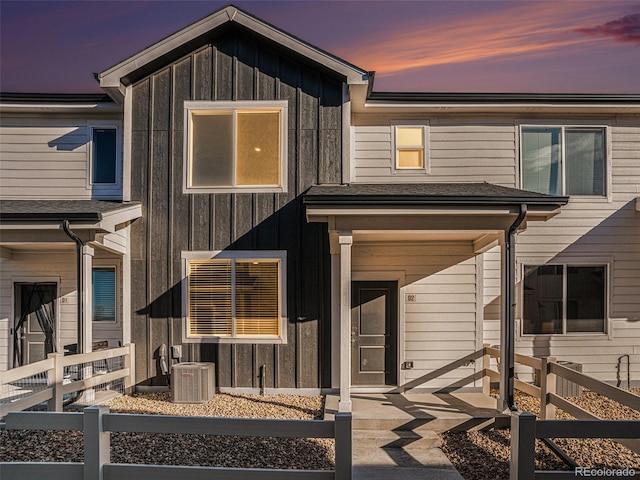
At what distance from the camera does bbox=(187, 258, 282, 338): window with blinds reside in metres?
9.45

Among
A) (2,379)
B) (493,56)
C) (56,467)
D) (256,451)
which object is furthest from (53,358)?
(493,56)

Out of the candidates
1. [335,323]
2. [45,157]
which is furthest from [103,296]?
[335,323]

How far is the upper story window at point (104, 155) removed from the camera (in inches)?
405

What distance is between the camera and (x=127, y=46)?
12.8m

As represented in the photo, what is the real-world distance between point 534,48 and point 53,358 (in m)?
11.9

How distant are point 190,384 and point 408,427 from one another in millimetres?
3560

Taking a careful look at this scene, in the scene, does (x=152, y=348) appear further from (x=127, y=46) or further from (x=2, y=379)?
(x=127, y=46)

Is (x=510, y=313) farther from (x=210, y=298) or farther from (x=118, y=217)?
(x=118, y=217)

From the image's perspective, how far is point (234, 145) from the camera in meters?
9.65

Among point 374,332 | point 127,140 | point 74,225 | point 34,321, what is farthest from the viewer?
point 34,321

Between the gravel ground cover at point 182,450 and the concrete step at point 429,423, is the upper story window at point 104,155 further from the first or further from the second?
the concrete step at point 429,423

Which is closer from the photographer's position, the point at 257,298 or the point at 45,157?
the point at 257,298

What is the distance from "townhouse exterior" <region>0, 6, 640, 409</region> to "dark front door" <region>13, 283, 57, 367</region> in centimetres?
19

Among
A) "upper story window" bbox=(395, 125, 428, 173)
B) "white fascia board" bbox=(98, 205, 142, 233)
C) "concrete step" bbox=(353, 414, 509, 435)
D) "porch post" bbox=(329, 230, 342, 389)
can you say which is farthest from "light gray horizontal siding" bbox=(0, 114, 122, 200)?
"concrete step" bbox=(353, 414, 509, 435)
